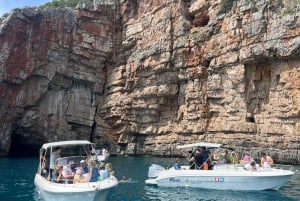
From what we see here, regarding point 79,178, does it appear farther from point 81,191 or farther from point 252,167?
point 252,167

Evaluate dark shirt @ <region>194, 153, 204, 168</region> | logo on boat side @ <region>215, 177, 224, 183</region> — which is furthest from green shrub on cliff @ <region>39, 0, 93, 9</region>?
logo on boat side @ <region>215, 177, 224, 183</region>

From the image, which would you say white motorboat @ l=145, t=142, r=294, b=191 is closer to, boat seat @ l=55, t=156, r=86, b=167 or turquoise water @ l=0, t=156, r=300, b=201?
turquoise water @ l=0, t=156, r=300, b=201

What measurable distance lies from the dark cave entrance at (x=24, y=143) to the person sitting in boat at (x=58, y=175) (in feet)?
108

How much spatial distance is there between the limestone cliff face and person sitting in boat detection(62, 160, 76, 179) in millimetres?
23868

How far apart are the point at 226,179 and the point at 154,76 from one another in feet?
87.1

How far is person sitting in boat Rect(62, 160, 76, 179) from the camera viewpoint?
17375 mm

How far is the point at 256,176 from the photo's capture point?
848 inches

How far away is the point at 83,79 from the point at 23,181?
26.5 metres

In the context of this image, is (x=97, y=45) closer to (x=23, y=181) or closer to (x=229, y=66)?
(x=229, y=66)

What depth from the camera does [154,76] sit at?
155 ft

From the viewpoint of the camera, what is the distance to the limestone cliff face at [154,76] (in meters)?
36.8

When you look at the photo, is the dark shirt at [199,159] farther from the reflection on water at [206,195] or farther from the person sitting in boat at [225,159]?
the reflection on water at [206,195]

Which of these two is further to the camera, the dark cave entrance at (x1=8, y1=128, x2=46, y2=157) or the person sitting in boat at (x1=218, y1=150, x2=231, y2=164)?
the dark cave entrance at (x1=8, y1=128, x2=46, y2=157)

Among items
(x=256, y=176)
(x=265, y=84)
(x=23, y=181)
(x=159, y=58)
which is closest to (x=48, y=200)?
(x=23, y=181)
